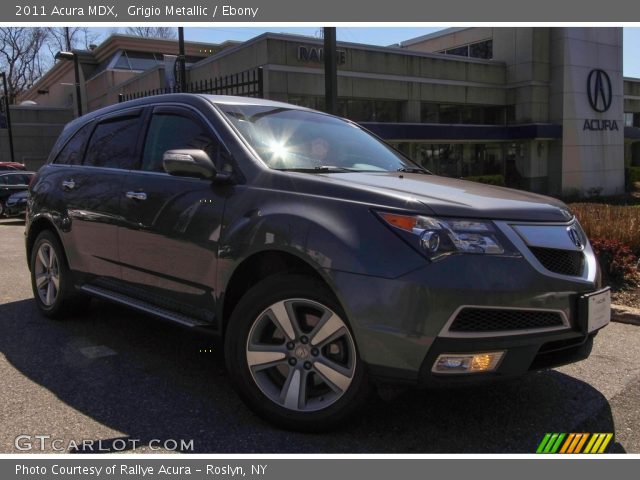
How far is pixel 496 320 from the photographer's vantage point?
269cm

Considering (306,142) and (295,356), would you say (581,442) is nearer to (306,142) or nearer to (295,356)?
(295,356)

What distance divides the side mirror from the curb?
4.01m

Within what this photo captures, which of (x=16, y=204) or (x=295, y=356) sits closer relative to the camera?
(x=295, y=356)

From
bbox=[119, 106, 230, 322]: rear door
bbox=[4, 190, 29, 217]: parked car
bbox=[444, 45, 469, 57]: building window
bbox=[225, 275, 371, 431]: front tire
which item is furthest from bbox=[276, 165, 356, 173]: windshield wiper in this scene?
bbox=[444, 45, 469, 57]: building window

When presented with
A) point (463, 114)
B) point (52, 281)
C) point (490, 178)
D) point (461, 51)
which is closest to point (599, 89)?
point (461, 51)

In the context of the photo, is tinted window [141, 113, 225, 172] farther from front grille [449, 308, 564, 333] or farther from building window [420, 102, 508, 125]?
building window [420, 102, 508, 125]

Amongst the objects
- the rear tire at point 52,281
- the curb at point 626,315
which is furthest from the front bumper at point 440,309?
the rear tire at point 52,281

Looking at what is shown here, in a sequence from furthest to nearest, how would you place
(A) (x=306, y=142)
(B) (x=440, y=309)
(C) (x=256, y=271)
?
(A) (x=306, y=142), (C) (x=256, y=271), (B) (x=440, y=309)

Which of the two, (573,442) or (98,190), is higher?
(98,190)

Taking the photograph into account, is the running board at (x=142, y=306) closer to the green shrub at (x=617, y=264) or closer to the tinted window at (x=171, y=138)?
the tinted window at (x=171, y=138)

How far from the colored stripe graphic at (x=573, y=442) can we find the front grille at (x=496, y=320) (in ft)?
2.25

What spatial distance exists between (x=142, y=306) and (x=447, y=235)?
7.37ft

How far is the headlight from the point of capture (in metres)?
2.68

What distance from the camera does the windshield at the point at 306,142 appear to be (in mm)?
3623
